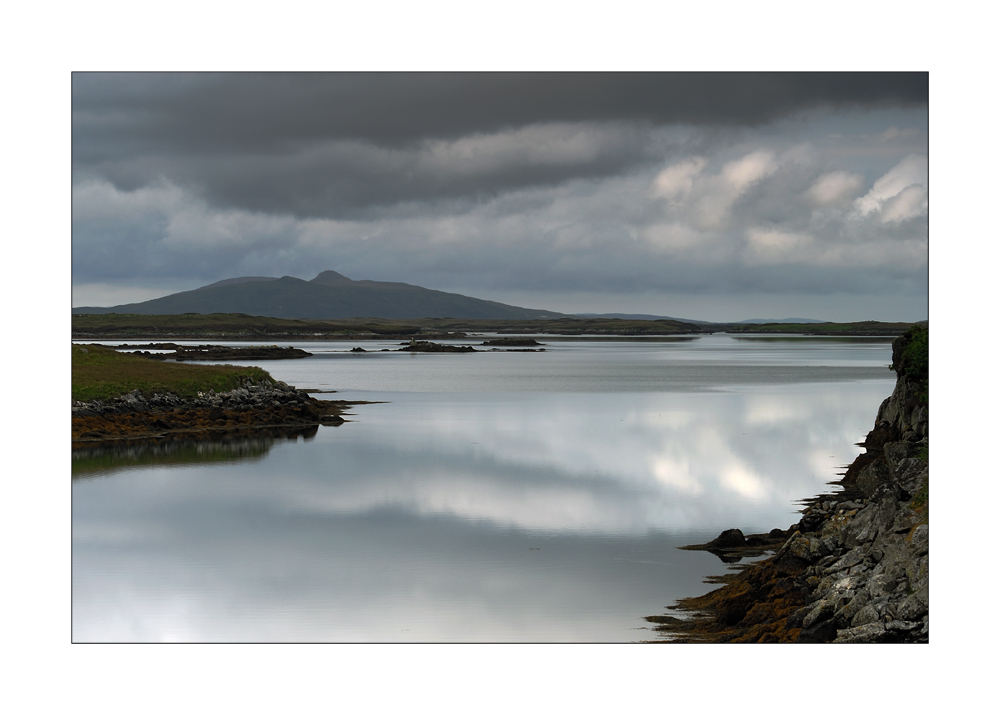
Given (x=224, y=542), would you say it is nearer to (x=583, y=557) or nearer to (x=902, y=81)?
(x=583, y=557)

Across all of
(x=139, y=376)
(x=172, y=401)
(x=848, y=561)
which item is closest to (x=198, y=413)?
(x=172, y=401)

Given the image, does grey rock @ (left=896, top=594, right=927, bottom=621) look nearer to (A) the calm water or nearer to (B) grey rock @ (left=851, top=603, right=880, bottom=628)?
(B) grey rock @ (left=851, top=603, right=880, bottom=628)

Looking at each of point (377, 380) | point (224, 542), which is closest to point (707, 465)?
point (224, 542)

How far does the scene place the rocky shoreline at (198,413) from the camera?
21.2 metres

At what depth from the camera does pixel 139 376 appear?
23719mm

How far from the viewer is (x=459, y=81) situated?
30.7 ft

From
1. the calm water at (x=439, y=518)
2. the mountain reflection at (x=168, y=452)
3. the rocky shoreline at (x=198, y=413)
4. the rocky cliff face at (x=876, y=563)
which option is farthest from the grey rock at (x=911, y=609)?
the rocky shoreline at (x=198, y=413)

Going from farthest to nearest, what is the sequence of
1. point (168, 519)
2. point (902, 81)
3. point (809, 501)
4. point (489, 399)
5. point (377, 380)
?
1. point (377, 380)
2. point (489, 399)
3. point (809, 501)
4. point (168, 519)
5. point (902, 81)

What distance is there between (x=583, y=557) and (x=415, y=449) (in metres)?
10.7

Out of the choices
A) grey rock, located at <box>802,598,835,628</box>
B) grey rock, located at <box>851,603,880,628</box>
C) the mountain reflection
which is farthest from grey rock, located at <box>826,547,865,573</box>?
the mountain reflection

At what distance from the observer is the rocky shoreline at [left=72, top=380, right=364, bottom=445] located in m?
21.2

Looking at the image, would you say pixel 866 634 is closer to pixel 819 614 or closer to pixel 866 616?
pixel 866 616

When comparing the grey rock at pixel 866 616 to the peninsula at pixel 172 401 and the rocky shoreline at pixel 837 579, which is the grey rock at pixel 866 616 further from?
the peninsula at pixel 172 401

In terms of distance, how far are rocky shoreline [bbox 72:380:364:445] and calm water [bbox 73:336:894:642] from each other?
55.1 inches
